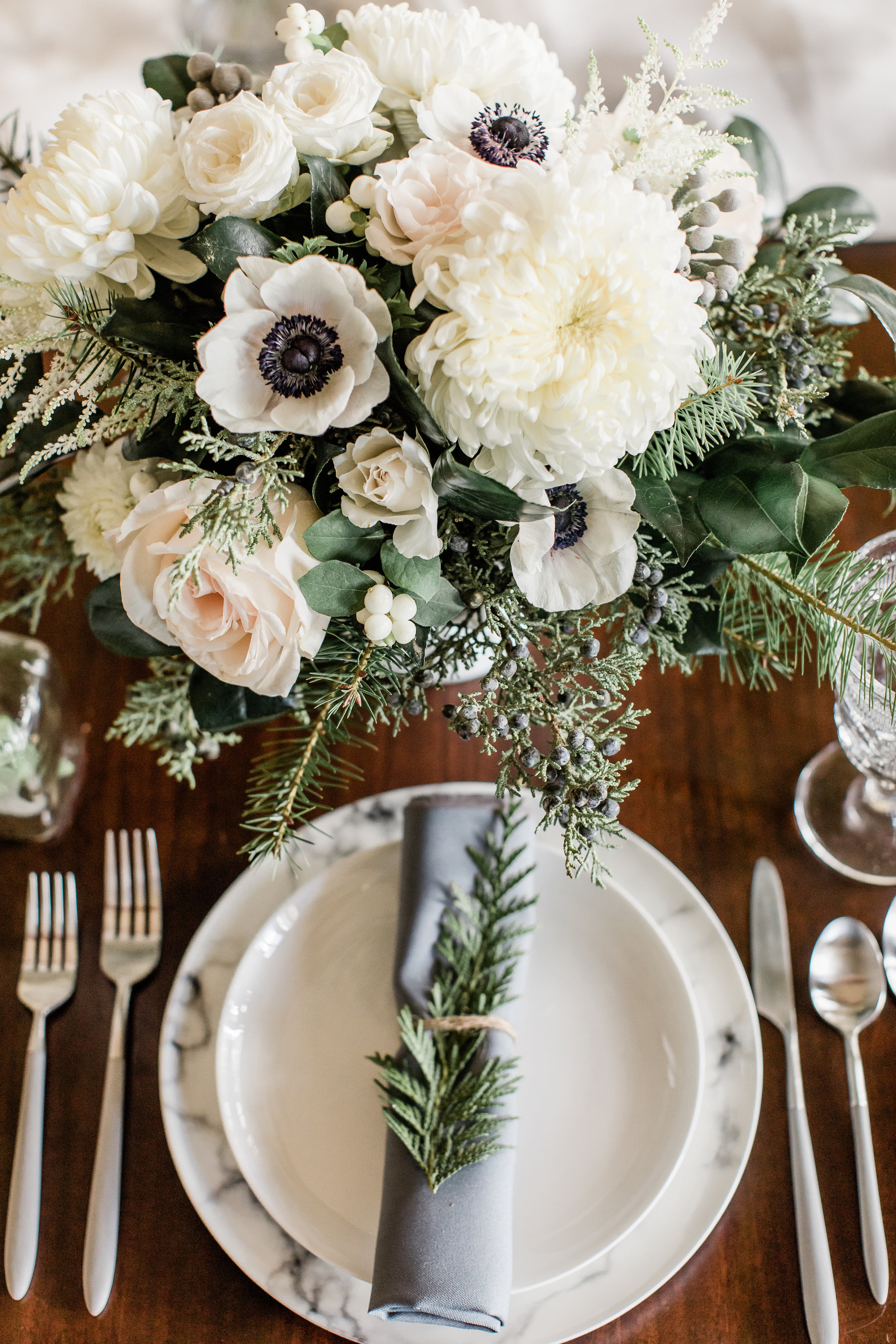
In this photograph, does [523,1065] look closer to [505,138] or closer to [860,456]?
[860,456]

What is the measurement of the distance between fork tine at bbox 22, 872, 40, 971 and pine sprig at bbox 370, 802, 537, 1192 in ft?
0.93

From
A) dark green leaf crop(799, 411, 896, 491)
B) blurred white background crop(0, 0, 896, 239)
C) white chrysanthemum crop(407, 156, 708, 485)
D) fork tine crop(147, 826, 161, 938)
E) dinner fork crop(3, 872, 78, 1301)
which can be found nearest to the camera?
white chrysanthemum crop(407, 156, 708, 485)

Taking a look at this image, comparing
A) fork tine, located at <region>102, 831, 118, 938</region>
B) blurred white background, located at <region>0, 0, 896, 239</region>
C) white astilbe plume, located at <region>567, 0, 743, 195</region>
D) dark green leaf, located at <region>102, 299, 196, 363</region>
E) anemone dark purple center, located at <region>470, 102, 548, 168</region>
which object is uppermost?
blurred white background, located at <region>0, 0, 896, 239</region>

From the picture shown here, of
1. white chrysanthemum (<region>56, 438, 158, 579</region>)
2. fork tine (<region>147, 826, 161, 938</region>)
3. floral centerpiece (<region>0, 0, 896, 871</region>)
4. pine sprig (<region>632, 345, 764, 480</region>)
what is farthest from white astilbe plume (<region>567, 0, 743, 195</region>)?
fork tine (<region>147, 826, 161, 938</region>)

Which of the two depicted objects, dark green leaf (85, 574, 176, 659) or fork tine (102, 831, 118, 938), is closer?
dark green leaf (85, 574, 176, 659)

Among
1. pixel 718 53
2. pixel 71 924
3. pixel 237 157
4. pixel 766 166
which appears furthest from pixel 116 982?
pixel 718 53

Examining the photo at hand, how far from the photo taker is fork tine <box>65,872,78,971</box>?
0.70m

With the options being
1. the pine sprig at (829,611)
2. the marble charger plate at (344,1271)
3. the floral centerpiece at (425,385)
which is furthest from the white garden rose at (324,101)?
the marble charger plate at (344,1271)

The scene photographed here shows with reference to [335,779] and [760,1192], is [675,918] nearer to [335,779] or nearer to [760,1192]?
[760,1192]

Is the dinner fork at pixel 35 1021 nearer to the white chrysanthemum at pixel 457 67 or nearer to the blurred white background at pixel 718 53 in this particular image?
the white chrysanthemum at pixel 457 67

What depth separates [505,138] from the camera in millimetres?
466

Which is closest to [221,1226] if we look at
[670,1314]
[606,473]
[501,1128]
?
[501,1128]

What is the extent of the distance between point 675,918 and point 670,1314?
25 centimetres

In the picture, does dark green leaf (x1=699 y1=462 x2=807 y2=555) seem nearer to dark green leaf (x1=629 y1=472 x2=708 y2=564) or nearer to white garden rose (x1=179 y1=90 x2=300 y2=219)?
dark green leaf (x1=629 y1=472 x2=708 y2=564)
